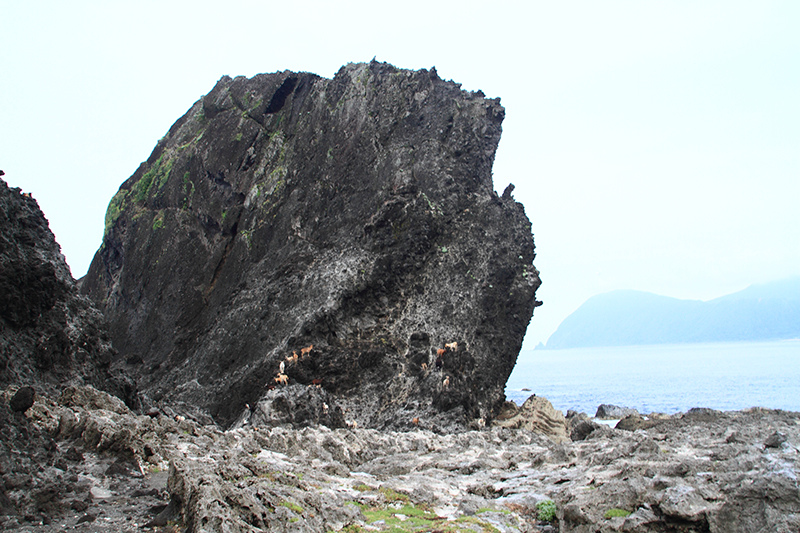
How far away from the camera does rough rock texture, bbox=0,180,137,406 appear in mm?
13594

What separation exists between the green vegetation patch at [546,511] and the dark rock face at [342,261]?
45.5 feet

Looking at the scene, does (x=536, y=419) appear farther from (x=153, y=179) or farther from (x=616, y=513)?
(x=153, y=179)

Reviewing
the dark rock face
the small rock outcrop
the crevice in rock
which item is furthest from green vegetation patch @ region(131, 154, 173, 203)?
the small rock outcrop

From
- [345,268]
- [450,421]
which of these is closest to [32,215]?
[345,268]

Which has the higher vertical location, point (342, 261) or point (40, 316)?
point (342, 261)

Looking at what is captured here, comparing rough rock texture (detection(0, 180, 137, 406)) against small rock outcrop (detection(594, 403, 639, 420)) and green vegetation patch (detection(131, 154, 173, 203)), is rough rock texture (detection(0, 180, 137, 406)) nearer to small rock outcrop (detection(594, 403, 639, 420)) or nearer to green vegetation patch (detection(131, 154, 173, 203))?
green vegetation patch (detection(131, 154, 173, 203))

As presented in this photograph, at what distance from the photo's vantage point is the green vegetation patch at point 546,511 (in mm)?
9547

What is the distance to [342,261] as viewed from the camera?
29172 mm

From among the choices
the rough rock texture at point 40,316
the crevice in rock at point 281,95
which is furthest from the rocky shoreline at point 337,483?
the crevice in rock at point 281,95

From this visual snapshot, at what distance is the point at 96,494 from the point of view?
8.33m

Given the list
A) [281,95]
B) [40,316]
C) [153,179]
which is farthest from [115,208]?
[40,316]

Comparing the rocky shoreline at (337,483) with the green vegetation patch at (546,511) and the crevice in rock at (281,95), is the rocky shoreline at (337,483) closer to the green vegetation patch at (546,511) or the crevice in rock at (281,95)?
the green vegetation patch at (546,511)

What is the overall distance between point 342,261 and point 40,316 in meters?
15.8

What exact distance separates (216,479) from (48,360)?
9.70 metres
